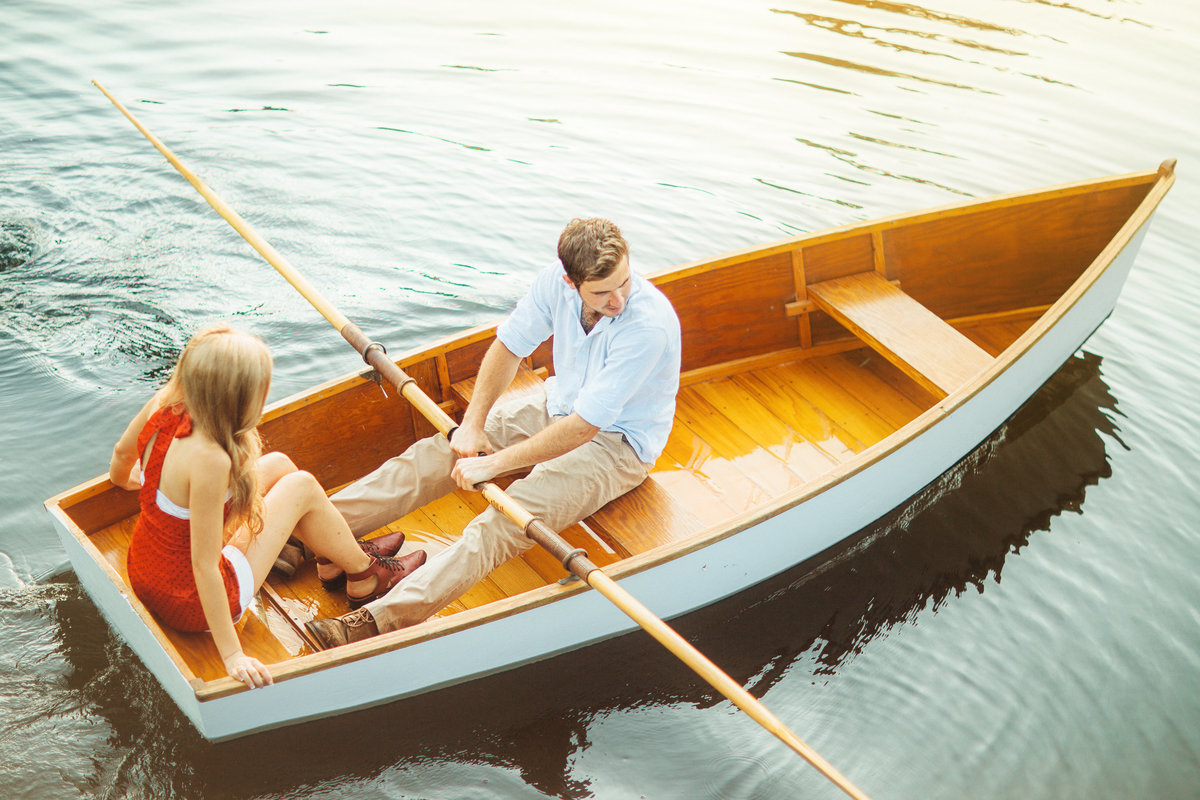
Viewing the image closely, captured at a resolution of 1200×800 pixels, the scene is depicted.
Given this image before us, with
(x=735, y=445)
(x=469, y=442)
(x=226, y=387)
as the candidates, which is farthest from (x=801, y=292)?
(x=226, y=387)

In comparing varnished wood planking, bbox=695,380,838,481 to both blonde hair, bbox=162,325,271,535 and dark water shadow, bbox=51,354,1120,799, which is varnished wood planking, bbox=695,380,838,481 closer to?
dark water shadow, bbox=51,354,1120,799

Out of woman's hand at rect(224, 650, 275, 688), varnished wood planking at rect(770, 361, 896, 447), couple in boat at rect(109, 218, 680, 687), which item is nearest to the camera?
couple in boat at rect(109, 218, 680, 687)

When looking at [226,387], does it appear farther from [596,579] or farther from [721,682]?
[721,682]

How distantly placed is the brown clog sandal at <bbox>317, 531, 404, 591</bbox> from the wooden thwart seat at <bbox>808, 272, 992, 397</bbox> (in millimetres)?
2262

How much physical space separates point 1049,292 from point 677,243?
232 cm

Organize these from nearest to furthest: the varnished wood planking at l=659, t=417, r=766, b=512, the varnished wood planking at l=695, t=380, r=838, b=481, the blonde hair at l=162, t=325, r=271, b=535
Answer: the blonde hair at l=162, t=325, r=271, b=535
the varnished wood planking at l=659, t=417, r=766, b=512
the varnished wood planking at l=695, t=380, r=838, b=481

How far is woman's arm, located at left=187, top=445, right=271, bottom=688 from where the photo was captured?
246 cm

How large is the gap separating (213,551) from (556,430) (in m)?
1.12

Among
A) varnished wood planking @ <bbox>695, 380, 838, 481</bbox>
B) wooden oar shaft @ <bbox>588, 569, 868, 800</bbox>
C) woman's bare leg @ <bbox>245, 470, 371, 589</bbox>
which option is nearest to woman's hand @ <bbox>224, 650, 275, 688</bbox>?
woman's bare leg @ <bbox>245, 470, 371, 589</bbox>

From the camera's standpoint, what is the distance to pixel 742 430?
440 centimetres

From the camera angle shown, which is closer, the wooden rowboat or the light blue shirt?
the wooden rowboat

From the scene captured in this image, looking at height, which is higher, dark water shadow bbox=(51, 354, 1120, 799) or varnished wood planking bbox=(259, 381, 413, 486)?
varnished wood planking bbox=(259, 381, 413, 486)

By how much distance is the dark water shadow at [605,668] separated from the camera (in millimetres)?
3152

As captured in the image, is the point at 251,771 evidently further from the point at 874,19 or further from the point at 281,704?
the point at 874,19
